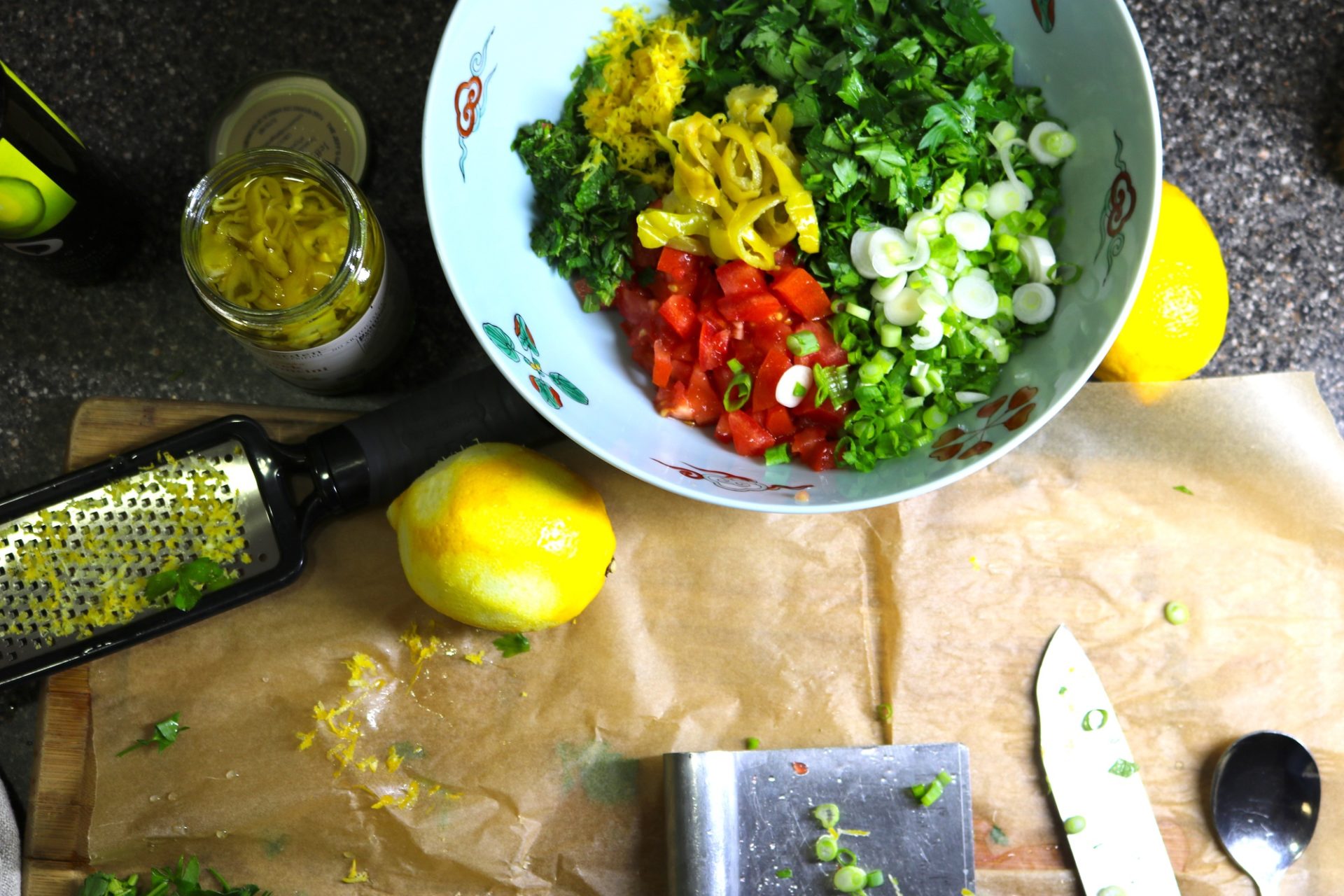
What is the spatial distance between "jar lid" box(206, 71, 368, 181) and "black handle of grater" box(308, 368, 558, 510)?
363 mm

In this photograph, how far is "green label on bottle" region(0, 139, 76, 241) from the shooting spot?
1.04 metres

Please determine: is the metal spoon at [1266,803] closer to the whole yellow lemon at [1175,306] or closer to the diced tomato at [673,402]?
the whole yellow lemon at [1175,306]

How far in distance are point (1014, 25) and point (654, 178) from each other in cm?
44

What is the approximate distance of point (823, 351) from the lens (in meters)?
1.03

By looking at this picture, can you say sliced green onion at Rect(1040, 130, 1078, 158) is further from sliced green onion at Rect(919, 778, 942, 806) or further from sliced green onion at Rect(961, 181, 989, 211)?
sliced green onion at Rect(919, 778, 942, 806)

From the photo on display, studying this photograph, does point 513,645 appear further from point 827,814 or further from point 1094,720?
point 1094,720

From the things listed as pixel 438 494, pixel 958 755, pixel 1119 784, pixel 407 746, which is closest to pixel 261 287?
pixel 438 494

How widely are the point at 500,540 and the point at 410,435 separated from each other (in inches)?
8.3

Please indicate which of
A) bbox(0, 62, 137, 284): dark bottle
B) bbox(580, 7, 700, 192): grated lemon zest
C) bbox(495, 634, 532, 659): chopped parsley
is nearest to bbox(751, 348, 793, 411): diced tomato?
bbox(580, 7, 700, 192): grated lemon zest

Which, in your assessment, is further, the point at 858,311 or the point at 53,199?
the point at 53,199

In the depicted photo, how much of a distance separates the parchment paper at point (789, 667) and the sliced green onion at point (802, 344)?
309mm

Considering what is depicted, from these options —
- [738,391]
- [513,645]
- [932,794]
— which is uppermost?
[738,391]

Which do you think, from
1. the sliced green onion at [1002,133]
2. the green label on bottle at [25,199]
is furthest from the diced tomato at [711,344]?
the green label on bottle at [25,199]

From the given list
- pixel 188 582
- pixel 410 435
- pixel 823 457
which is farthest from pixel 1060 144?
pixel 188 582
